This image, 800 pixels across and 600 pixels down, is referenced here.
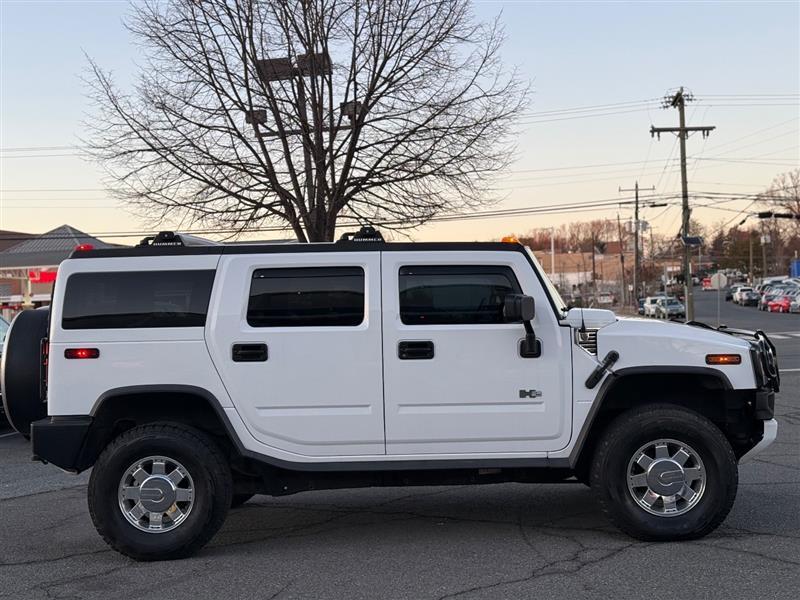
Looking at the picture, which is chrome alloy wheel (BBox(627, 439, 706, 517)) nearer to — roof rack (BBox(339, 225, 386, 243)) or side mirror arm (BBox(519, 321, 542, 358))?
side mirror arm (BBox(519, 321, 542, 358))

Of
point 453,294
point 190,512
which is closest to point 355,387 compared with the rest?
point 453,294

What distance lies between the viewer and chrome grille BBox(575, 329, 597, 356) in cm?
582

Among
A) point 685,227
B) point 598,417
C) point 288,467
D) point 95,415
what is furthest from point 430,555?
point 685,227

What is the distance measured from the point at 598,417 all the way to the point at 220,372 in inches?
101

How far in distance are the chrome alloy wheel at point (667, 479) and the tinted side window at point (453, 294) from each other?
1324 mm

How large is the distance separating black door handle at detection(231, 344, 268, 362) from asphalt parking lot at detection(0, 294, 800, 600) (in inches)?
51.0

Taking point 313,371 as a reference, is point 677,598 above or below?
below

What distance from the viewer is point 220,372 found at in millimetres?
5734

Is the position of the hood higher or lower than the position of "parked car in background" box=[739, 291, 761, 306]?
higher

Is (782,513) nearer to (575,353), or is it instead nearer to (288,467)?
(575,353)

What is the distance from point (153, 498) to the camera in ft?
18.8

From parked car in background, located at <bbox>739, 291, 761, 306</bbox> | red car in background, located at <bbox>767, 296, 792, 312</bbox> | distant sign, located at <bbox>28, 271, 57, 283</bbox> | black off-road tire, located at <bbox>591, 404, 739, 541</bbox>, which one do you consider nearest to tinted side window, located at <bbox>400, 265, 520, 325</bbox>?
black off-road tire, located at <bbox>591, 404, 739, 541</bbox>

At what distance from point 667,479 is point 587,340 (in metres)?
1.04

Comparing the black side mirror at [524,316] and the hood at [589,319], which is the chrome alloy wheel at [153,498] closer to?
the black side mirror at [524,316]
